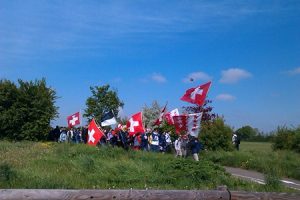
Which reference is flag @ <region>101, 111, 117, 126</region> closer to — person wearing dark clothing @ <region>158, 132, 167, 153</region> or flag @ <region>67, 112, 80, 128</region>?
person wearing dark clothing @ <region>158, 132, 167, 153</region>

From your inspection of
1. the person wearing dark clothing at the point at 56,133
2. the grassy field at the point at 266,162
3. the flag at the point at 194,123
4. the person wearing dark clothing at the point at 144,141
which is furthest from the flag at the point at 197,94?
the person wearing dark clothing at the point at 56,133

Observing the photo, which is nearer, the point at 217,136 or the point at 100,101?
the point at 217,136

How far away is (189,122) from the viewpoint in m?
20.6

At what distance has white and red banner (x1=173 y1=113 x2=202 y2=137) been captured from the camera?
20.4 meters

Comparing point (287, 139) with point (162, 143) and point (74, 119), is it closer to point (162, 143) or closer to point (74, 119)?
point (162, 143)

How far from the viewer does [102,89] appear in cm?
5906

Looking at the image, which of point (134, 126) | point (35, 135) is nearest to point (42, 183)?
point (134, 126)

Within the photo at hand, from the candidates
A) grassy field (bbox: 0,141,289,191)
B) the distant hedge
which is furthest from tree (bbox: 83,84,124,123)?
grassy field (bbox: 0,141,289,191)

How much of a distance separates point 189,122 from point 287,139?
1542cm

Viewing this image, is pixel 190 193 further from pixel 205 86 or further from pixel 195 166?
pixel 205 86

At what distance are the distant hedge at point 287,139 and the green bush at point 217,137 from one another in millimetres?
3711

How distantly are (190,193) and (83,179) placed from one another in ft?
26.7

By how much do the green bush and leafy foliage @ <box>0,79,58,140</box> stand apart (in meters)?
15.4

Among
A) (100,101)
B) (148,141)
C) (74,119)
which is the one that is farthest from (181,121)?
(100,101)
